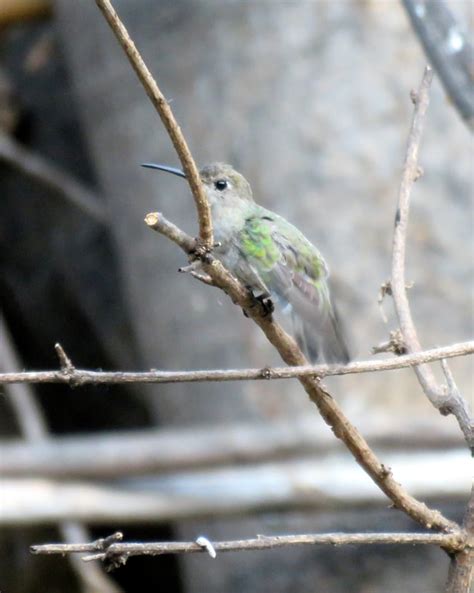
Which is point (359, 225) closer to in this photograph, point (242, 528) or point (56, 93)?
point (242, 528)

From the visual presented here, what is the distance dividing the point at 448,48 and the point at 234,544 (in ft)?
7.73

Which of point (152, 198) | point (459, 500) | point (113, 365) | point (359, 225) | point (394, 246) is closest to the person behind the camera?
point (394, 246)

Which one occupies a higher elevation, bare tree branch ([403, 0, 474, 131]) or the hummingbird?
bare tree branch ([403, 0, 474, 131])

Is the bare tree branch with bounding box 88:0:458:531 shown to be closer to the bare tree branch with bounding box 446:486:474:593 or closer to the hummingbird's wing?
the bare tree branch with bounding box 446:486:474:593

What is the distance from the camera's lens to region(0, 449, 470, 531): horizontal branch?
5555 millimetres

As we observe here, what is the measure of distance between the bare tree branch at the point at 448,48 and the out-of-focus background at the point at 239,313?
156 cm

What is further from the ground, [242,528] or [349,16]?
[349,16]

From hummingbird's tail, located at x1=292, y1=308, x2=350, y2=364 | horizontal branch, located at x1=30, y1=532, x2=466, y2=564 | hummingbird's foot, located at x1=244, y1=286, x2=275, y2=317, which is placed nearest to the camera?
horizontal branch, located at x1=30, y1=532, x2=466, y2=564

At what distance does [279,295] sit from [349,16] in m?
3.76

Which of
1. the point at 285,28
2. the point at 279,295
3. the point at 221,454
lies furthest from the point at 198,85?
the point at 279,295

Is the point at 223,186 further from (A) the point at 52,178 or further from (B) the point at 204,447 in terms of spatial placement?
(A) the point at 52,178

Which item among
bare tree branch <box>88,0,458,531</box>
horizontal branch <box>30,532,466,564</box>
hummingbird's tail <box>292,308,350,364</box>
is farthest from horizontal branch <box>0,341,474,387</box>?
hummingbird's tail <box>292,308,350,364</box>

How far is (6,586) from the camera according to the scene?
6961mm

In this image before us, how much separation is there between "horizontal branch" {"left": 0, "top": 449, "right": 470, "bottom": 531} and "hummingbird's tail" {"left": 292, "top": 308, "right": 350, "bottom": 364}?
298 cm
